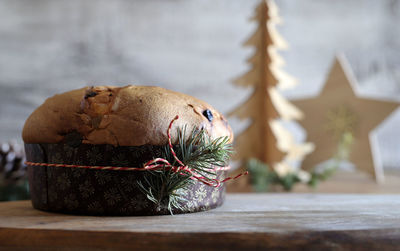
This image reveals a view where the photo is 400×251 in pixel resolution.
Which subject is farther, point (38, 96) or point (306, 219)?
point (38, 96)

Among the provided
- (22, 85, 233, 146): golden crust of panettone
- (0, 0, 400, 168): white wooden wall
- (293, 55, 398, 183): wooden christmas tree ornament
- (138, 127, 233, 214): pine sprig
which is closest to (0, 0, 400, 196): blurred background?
(0, 0, 400, 168): white wooden wall

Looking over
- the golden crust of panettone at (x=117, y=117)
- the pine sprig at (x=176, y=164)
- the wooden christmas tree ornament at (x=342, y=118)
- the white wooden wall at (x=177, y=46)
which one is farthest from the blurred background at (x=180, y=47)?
the pine sprig at (x=176, y=164)

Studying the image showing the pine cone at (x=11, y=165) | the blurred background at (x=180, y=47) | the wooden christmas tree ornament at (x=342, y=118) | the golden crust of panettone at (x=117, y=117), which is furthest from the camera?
the blurred background at (x=180, y=47)

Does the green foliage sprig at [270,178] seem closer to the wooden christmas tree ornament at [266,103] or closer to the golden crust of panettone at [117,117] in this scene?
the wooden christmas tree ornament at [266,103]

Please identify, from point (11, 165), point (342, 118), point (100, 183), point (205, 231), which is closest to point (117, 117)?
point (100, 183)

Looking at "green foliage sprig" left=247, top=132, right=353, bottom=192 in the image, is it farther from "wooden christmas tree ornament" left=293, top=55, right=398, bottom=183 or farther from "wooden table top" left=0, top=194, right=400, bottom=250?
"wooden table top" left=0, top=194, right=400, bottom=250

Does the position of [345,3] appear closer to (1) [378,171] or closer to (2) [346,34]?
(2) [346,34]

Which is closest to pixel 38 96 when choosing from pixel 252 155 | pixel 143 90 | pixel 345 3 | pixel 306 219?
pixel 252 155
